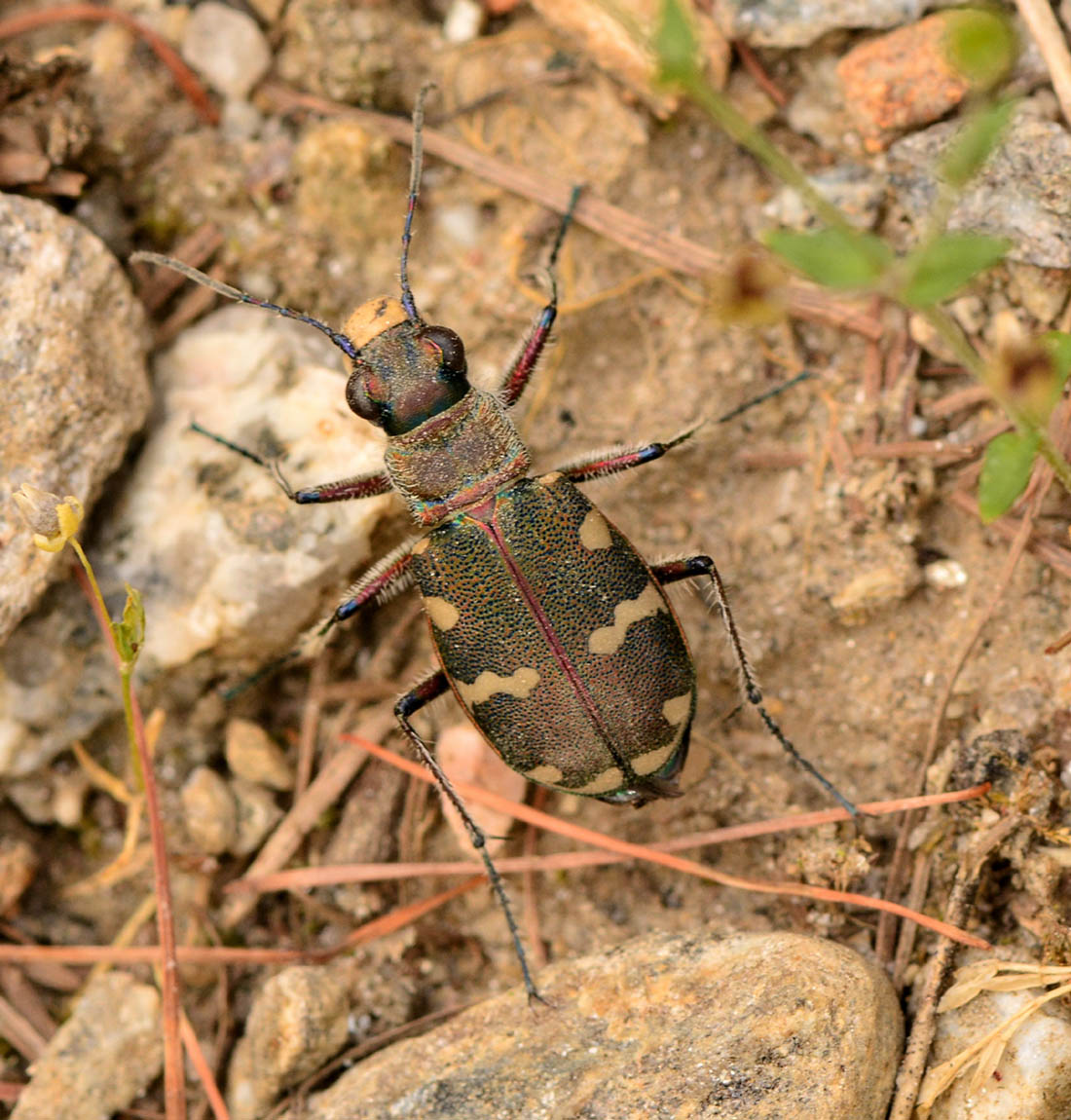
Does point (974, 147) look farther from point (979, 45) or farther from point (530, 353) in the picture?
point (530, 353)

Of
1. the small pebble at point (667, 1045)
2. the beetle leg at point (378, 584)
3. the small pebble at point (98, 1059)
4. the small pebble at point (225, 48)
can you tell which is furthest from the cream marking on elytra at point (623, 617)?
the small pebble at point (225, 48)

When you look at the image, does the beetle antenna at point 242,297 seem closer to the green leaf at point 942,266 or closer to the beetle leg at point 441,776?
the beetle leg at point 441,776

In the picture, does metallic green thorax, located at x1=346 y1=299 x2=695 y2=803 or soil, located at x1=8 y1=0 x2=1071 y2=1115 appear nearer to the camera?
metallic green thorax, located at x1=346 y1=299 x2=695 y2=803

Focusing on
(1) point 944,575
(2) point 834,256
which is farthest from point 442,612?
(2) point 834,256

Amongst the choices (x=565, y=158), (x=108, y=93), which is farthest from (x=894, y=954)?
(x=108, y=93)

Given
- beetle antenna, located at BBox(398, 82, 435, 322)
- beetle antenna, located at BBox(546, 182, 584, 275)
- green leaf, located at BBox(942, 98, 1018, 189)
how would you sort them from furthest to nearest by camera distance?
1. beetle antenna, located at BBox(546, 182, 584, 275)
2. beetle antenna, located at BBox(398, 82, 435, 322)
3. green leaf, located at BBox(942, 98, 1018, 189)

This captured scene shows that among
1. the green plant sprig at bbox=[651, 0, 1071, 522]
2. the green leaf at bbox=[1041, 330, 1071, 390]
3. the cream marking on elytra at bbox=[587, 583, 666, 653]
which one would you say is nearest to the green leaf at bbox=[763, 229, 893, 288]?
the green plant sprig at bbox=[651, 0, 1071, 522]

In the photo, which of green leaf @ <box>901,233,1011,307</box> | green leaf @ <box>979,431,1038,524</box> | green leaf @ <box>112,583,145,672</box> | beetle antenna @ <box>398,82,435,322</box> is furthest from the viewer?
beetle antenna @ <box>398,82,435,322</box>

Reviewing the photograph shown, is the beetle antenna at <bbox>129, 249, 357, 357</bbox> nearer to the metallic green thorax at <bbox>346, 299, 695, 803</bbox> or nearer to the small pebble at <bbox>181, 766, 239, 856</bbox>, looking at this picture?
the metallic green thorax at <bbox>346, 299, 695, 803</bbox>
